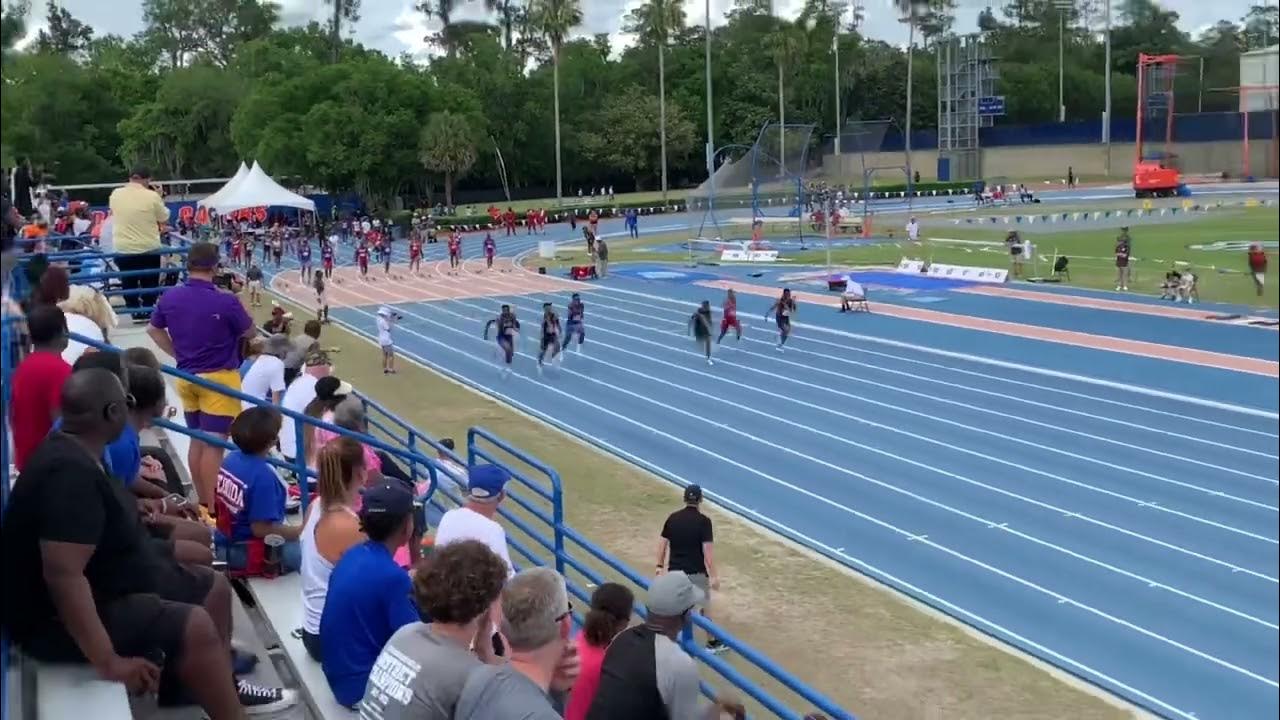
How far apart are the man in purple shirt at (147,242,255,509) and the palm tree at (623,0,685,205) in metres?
65.9

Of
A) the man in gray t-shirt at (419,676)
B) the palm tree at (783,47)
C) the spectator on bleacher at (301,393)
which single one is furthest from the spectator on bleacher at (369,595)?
the palm tree at (783,47)

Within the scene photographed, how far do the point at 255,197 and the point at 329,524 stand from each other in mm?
33907

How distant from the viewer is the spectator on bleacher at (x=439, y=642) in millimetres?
3812

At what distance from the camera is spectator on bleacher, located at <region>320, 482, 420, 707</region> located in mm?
4656

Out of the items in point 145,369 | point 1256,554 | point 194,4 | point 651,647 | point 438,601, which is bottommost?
point 1256,554

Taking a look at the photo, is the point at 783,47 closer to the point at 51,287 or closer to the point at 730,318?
the point at 730,318

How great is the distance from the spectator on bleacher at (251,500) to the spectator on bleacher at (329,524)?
54cm

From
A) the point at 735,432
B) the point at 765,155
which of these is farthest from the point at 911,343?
the point at 765,155

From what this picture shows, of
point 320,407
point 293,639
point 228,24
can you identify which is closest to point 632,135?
point 228,24

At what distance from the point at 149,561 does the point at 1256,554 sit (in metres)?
10.9

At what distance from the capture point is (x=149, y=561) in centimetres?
434

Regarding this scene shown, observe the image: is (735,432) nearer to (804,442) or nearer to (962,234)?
(804,442)

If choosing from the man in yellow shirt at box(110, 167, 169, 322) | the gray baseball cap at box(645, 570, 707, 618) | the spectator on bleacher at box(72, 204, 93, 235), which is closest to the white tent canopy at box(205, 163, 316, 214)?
the spectator on bleacher at box(72, 204, 93, 235)

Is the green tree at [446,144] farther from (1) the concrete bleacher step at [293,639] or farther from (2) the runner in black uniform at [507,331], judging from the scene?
(1) the concrete bleacher step at [293,639]
